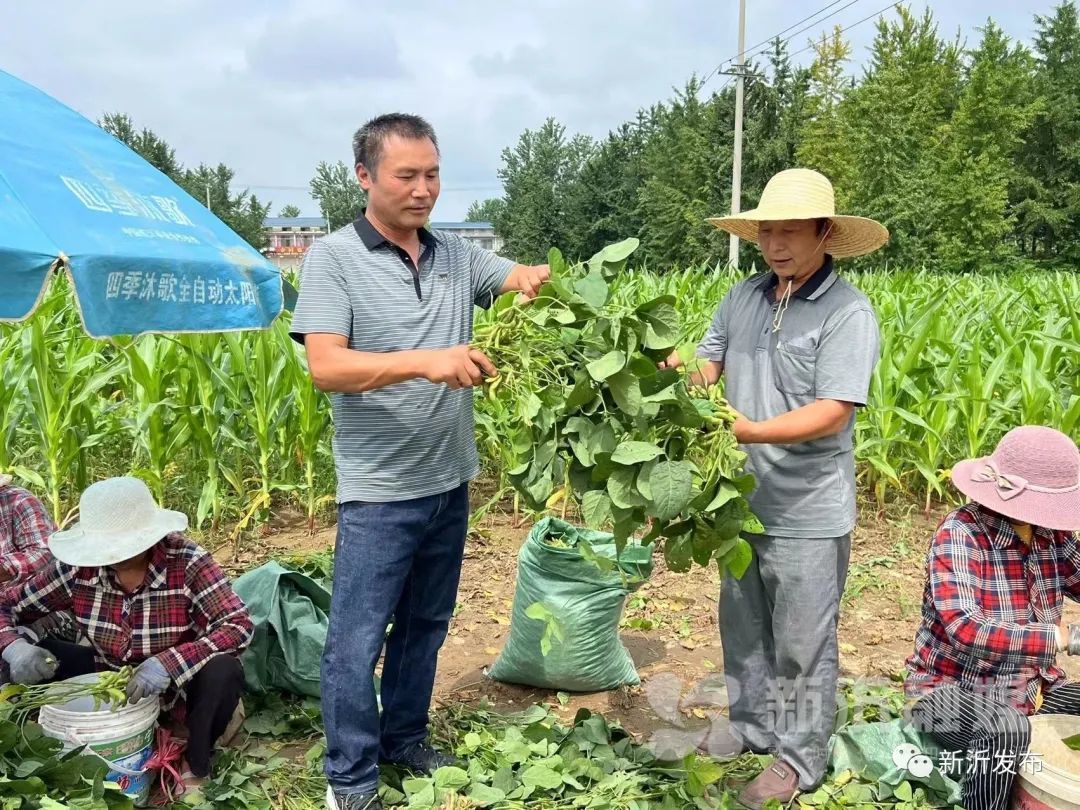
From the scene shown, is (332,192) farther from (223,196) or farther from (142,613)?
(142,613)

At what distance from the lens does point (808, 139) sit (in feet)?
93.9

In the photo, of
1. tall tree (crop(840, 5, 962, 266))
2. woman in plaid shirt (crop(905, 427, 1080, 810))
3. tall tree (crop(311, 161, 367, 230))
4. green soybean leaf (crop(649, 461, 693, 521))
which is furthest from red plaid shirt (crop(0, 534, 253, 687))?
tall tree (crop(311, 161, 367, 230))

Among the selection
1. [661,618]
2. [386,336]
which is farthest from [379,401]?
[661,618]

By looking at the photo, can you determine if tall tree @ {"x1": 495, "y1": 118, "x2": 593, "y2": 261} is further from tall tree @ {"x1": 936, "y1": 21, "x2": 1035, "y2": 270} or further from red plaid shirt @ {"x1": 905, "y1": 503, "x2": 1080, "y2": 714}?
red plaid shirt @ {"x1": 905, "y1": 503, "x2": 1080, "y2": 714}

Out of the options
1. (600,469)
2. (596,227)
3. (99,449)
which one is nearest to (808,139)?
(596,227)

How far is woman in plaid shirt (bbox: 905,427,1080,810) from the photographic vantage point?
2.15 m

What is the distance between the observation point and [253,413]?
4410 millimetres

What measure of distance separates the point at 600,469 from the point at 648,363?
0.25 m

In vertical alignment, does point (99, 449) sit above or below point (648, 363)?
below

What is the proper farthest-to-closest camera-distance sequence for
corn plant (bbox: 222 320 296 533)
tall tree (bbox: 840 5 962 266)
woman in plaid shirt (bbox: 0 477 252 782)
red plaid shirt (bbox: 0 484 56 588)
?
tall tree (bbox: 840 5 962 266)
corn plant (bbox: 222 320 296 533)
red plaid shirt (bbox: 0 484 56 588)
woman in plaid shirt (bbox: 0 477 252 782)

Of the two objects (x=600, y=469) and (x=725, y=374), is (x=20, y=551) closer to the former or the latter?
(x=600, y=469)

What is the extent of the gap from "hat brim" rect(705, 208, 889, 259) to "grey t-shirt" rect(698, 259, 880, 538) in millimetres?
99

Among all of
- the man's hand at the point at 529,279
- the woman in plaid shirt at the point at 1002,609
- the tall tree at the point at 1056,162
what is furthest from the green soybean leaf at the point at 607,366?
the tall tree at the point at 1056,162

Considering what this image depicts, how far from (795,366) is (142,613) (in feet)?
6.55
